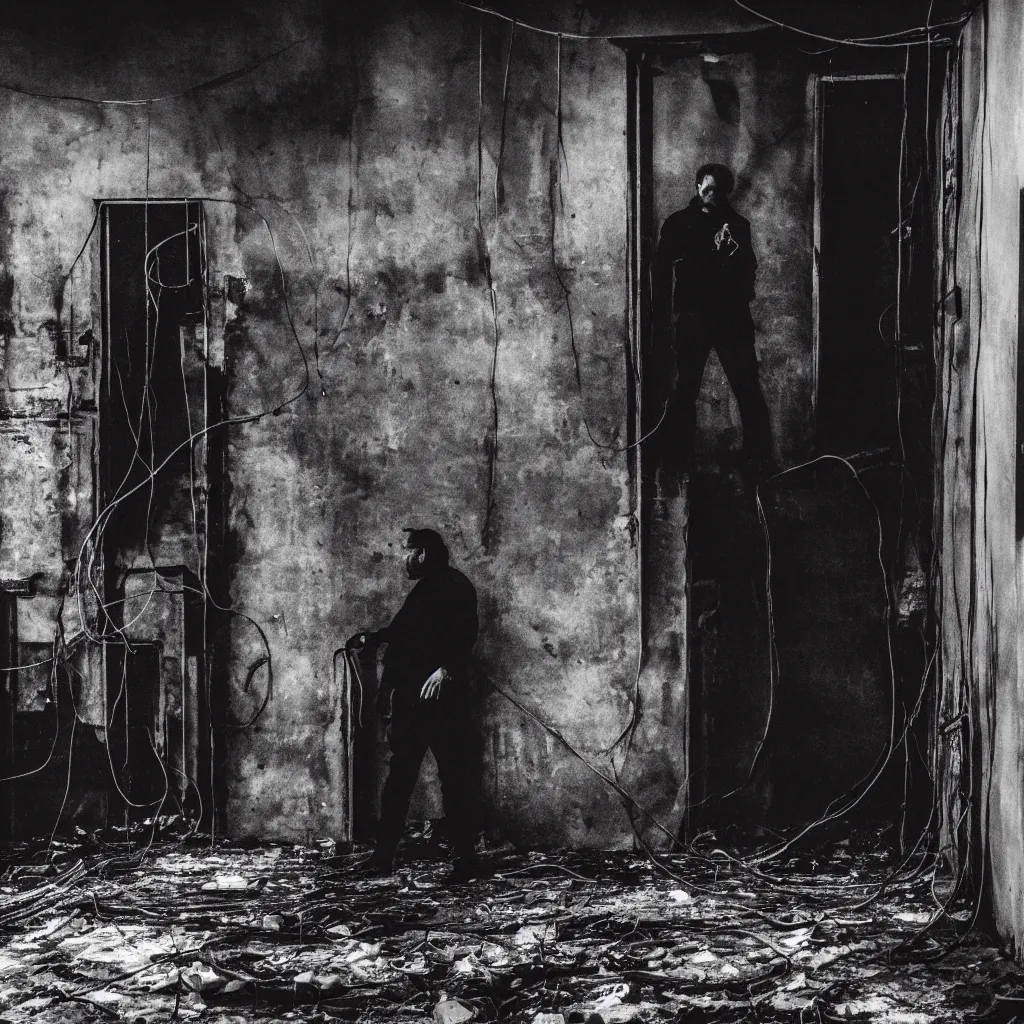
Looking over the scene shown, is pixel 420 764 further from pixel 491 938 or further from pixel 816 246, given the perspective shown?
pixel 816 246

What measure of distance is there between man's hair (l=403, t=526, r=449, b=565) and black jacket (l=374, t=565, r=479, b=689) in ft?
0.25

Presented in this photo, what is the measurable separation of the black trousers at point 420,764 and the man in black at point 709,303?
1.92 meters

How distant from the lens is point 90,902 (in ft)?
17.5

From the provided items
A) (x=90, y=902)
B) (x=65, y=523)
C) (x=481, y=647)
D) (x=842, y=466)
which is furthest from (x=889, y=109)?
(x=90, y=902)

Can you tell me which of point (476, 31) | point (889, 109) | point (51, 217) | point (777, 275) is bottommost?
point (777, 275)

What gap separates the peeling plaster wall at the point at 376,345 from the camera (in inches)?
228

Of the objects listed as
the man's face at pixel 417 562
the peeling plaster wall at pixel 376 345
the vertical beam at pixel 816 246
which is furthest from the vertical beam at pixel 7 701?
the vertical beam at pixel 816 246

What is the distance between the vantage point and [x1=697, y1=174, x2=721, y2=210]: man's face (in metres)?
5.69

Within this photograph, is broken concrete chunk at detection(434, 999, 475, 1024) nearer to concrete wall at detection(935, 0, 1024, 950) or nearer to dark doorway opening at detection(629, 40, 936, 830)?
dark doorway opening at detection(629, 40, 936, 830)

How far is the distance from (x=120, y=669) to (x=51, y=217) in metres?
2.52

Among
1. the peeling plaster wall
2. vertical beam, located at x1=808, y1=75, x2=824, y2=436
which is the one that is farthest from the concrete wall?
the peeling plaster wall

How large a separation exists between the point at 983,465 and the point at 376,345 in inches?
124

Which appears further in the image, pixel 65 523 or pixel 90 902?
pixel 65 523

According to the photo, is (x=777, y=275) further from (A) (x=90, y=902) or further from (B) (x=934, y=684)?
(A) (x=90, y=902)
